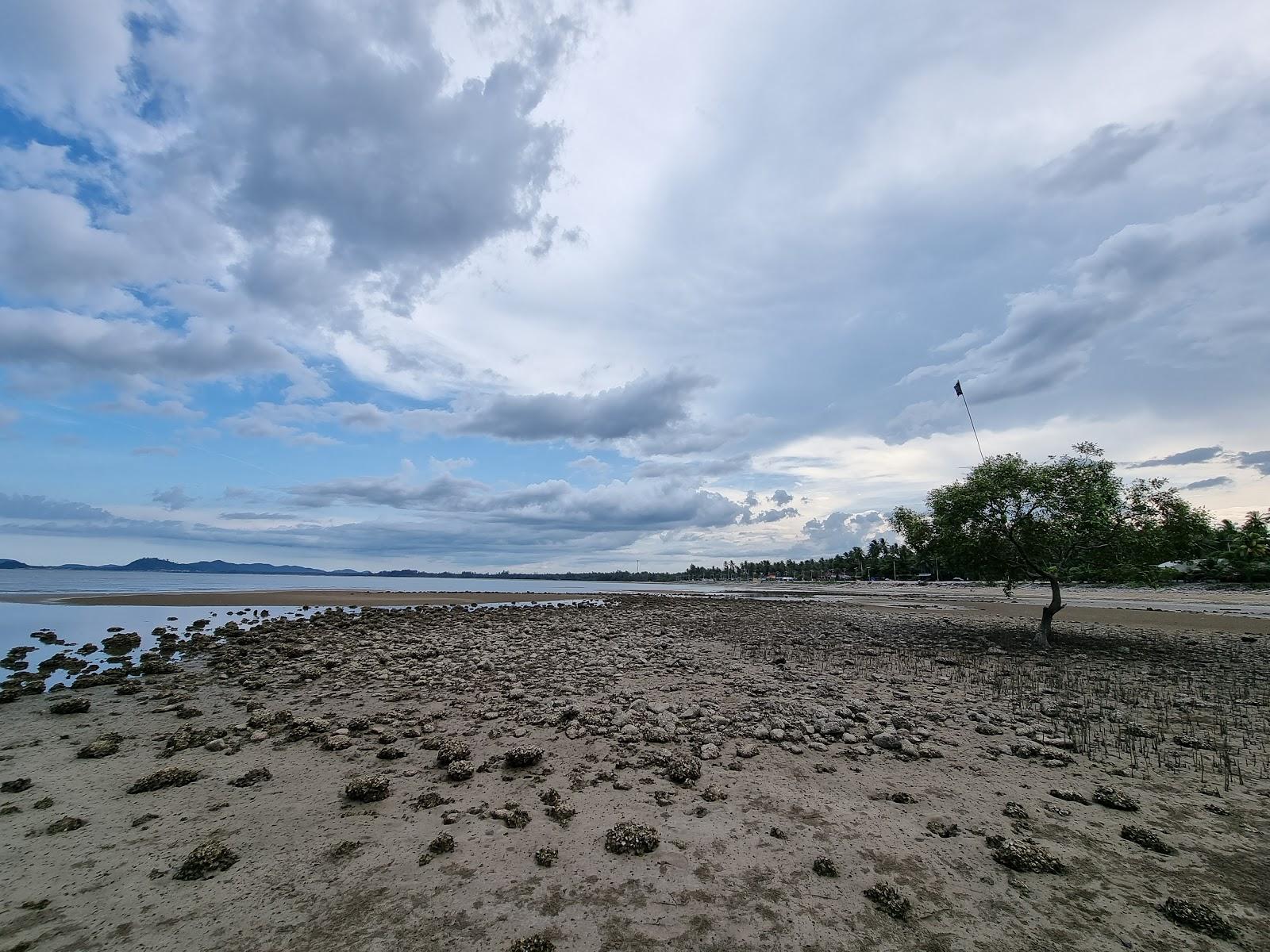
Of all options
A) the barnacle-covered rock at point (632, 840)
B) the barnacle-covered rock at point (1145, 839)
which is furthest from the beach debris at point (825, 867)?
the barnacle-covered rock at point (1145, 839)

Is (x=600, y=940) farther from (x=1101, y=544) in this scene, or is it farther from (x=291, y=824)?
(x=1101, y=544)

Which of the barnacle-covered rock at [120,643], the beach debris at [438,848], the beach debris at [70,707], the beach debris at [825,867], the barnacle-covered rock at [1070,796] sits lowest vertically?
the barnacle-covered rock at [1070,796]

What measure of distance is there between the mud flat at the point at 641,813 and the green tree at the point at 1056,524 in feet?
20.4

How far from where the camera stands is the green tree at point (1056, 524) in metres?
21.7

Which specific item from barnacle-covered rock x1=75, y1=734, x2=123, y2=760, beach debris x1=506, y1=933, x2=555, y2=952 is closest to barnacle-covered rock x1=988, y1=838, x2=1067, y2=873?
beach debris x1=506, y1=933, x2=555, y2=952

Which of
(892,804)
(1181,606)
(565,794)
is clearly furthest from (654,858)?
(1181,606)

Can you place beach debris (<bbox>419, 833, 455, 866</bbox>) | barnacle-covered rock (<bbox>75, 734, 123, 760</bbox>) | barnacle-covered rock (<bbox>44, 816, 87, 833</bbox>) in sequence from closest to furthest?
beach debris (<bbox>419, 833, 455, 866</bbox>) < barnacle-covered rock (<bbox>44, 816, 87, 833</bbox>) < barnacle-covered rock (<bbox>75, 734, 123, 760</bbox>)

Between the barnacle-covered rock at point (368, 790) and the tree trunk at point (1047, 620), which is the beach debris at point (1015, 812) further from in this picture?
the tree trunk at point (1047, 620)

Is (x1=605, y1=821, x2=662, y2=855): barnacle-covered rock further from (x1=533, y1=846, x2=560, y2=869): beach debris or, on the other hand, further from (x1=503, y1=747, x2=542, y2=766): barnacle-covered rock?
(x1=503, y1=747, x2=542, y2=766): barnacle-covered rock

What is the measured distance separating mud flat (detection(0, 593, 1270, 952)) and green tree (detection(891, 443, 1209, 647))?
20.4 ft

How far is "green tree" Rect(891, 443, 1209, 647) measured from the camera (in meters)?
21.7

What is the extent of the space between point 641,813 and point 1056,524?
2419cm

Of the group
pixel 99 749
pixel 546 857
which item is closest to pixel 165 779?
pixel 99 749

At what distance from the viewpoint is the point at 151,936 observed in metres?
5.45
